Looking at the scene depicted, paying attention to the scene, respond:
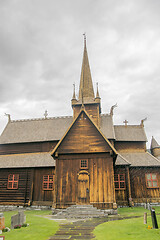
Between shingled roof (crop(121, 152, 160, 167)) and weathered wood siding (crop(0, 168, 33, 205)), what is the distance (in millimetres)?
13754

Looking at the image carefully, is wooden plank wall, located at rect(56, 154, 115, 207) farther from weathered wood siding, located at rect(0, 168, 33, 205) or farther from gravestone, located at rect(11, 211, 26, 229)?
weathered wood siding, located at rect(0, 168, 33, 205)

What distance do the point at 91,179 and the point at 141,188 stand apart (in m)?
9.45

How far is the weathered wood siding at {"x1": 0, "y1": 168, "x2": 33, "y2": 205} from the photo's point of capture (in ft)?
82.0

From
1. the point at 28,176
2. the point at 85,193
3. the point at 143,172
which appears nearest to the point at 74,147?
the point at 85,193

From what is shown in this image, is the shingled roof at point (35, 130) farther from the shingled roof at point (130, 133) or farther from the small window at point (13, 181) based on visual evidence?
the shingled roof at point (130, 133)

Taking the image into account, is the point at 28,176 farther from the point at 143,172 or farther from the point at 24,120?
the point at 143,172

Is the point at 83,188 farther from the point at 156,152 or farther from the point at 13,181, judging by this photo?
the point at 156,152

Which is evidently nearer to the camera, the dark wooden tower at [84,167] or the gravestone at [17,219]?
the gravestone at [17,219]

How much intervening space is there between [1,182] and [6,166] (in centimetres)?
222

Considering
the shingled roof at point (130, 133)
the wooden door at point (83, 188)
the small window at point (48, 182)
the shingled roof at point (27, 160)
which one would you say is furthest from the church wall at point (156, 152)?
the small window at point (48, 182)

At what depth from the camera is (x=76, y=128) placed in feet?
68.5

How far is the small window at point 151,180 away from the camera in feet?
82.6

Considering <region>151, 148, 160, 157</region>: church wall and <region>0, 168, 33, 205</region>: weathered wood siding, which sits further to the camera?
<region>151, 148, 160, 157</region>: church wall

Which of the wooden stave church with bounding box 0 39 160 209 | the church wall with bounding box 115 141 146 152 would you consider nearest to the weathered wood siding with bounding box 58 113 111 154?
the wooden stave church with bounding box 0 39 160 209
